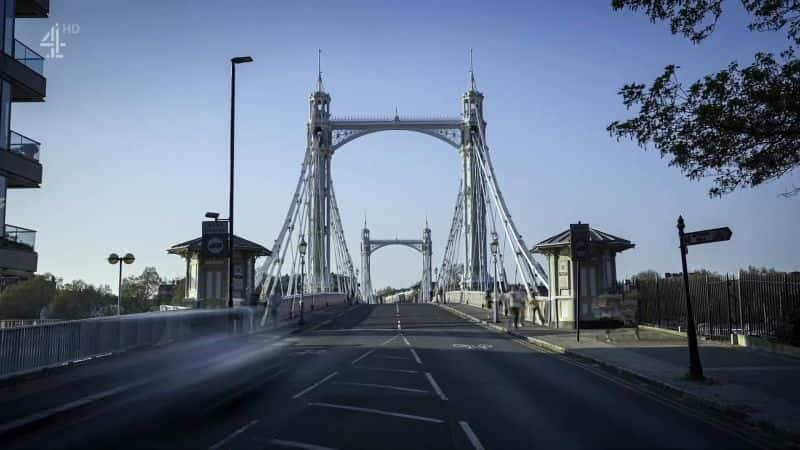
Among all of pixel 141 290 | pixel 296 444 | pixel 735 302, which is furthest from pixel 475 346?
pixel 141 290

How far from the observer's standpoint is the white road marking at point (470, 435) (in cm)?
868

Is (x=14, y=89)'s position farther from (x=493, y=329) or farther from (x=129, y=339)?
(x=493, y=329)

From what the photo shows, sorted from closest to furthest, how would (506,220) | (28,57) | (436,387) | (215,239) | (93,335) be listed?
(436,387), (93,335), (215,239), (28,57), (506,220)

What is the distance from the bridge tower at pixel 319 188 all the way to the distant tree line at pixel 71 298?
13.7m

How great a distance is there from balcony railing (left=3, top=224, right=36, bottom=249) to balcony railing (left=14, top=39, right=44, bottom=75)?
5.91 meters

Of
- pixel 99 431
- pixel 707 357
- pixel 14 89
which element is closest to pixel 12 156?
pixel 14 89

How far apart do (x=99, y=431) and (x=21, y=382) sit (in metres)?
A: 5.73

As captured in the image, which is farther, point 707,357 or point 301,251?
point 301,251

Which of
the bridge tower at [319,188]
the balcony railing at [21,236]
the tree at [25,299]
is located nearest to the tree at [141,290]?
the tree at [25,299]

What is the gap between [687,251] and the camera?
49.6 feet

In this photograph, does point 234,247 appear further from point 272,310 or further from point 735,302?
point 735,302

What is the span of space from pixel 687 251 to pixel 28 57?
24.2 metres

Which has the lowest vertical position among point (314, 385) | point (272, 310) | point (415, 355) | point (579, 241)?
point (314, 385)

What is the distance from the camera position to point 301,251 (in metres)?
43.8
